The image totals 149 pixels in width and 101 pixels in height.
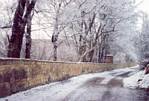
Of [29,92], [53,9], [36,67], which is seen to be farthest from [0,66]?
[53,9]

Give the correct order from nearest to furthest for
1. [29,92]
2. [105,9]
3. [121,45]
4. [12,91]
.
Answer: [12,91] < [29,92] < [105,9] < [121,45]

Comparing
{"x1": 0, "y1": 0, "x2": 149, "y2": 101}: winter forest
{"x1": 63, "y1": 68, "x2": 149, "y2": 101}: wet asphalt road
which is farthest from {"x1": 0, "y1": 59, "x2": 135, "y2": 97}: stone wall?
{"x1": 63, "y1": 68, "x2": 149, "y2": 101}: wet asphalt road

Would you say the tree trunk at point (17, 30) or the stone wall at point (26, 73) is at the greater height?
the tree trunk at point (17, 30)

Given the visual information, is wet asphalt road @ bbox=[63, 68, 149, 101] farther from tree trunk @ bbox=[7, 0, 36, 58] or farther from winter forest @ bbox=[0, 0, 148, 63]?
winter forest @ bbox=[0, 0, 148, 63]

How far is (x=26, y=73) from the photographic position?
17031 mm

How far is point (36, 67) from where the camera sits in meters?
18.8

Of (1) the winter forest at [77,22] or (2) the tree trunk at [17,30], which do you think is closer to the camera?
(2) the tree trunk at [17,30]

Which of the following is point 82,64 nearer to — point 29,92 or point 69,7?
point 69,7

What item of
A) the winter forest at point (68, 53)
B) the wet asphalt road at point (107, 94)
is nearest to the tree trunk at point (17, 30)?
the winter forest at point (68, 53)

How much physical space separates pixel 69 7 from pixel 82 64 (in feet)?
19.7

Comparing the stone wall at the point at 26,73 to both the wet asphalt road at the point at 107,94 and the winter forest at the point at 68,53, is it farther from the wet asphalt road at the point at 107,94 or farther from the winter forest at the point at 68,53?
the wet asphalt road at the point at 107,94

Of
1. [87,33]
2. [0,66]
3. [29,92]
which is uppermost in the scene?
[87,33]

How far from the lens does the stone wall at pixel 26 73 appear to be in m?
14.2

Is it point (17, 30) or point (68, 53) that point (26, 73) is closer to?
point (17, 30)
